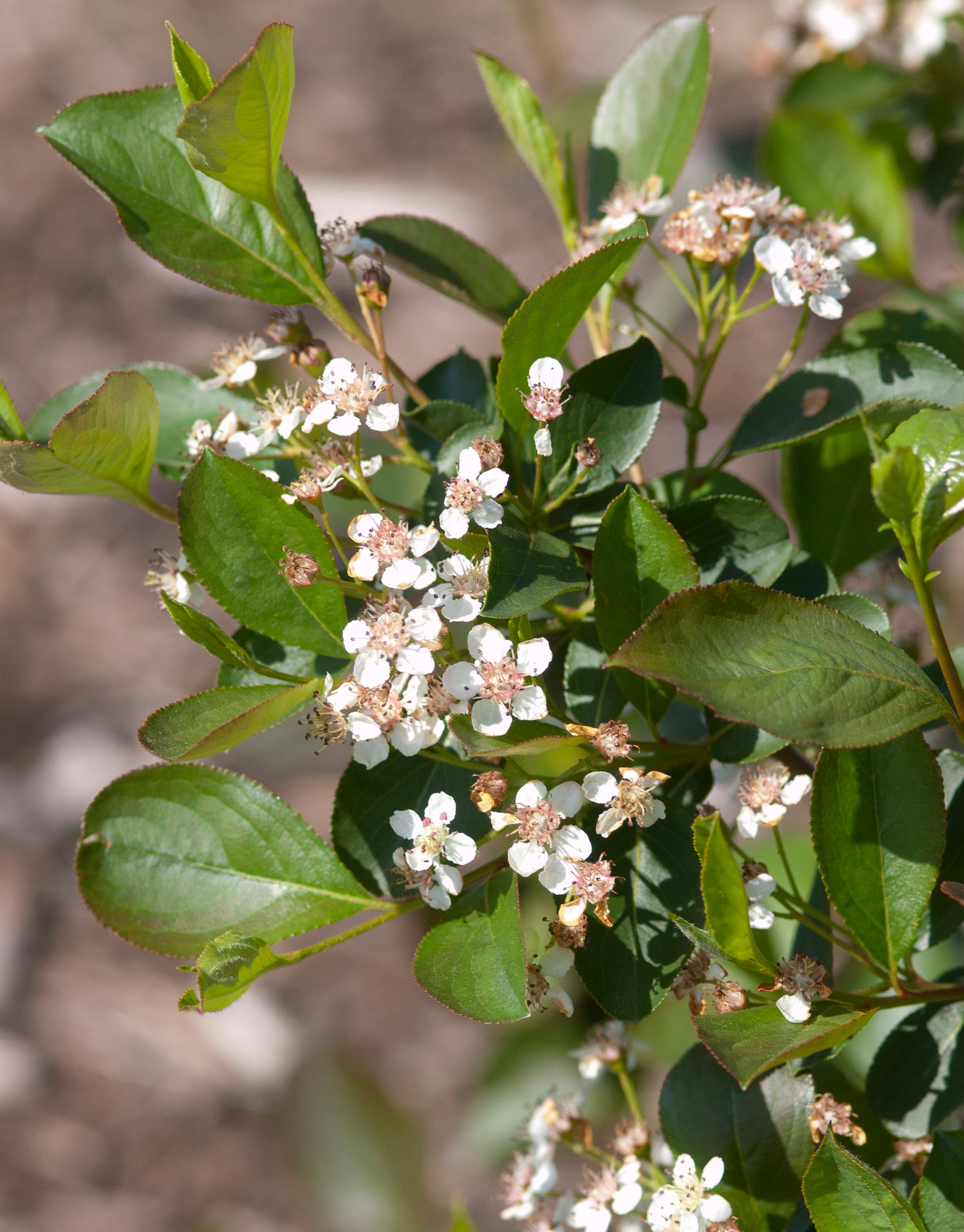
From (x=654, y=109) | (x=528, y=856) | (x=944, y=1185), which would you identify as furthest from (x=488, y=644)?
(x=654, y=109)

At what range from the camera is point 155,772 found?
82cm

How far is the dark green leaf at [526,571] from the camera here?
0.65 meters

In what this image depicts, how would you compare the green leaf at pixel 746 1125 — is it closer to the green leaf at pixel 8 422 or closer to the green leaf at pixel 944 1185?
the green leaf at pixel 944 1185

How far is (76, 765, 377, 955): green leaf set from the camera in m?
0.81

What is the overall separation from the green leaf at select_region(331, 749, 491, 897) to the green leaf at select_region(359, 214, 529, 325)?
409 mm

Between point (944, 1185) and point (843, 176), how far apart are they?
1.34m

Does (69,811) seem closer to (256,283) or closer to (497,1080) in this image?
(497,1080)

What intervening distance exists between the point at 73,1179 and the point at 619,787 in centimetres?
278

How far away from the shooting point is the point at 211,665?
3271 millimetres

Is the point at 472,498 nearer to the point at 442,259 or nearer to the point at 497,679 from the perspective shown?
the point at 497,679

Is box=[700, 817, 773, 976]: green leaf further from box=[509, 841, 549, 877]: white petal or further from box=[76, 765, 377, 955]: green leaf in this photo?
box=[76, 765, 377, 955]: green leaf

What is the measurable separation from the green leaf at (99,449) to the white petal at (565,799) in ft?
1.29

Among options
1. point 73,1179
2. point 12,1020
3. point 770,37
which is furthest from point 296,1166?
point 770,37

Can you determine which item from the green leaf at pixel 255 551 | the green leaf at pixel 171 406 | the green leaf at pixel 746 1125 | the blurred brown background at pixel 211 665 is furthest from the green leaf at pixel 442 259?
the blurred brown background at pixel 211 665
